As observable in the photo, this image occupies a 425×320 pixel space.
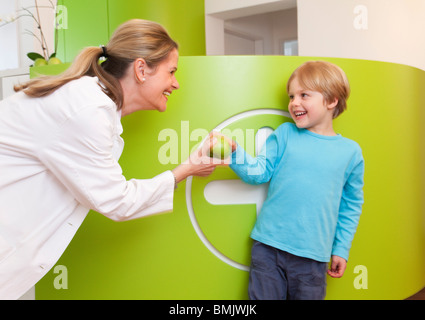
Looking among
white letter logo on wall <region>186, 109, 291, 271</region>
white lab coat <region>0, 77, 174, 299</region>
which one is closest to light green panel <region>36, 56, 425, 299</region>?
white letter logo on wall <region>186, 109, 291, 271</region>

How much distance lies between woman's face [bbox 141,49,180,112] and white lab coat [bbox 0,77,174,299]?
0.40 feet

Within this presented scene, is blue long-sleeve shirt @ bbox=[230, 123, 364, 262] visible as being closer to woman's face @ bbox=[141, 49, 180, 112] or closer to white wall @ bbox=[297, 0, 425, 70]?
woman's face @ bbox=[141, 49, 180, 112]

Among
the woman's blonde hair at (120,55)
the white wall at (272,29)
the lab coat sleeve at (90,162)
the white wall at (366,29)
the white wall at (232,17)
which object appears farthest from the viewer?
the white wall at (272,29)

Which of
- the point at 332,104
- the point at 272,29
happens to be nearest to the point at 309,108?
the point at 332,104

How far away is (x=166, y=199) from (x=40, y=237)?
0.96 ft

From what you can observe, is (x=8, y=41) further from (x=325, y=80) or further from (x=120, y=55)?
(x=325, y=80)

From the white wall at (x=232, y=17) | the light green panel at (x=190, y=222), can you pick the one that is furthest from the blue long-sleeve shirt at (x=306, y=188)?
the white wall at (x=232, y=17)

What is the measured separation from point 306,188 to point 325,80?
0.29 meters

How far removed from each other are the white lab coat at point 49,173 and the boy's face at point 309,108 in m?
0.47

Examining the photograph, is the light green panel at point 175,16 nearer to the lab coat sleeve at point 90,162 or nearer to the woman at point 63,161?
the woman at point 63,161

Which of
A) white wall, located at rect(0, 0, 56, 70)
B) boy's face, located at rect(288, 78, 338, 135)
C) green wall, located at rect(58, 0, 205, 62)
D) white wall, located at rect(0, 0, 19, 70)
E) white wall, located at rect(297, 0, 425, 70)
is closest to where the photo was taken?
boy's face, located at rect(288, 78, 338, 135)

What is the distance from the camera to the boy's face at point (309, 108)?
3.63 feet

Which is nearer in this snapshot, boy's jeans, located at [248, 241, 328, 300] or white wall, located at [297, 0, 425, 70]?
boy's jeans, located at [248, 241, 328, 300]

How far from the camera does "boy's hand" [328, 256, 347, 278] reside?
1161mm
